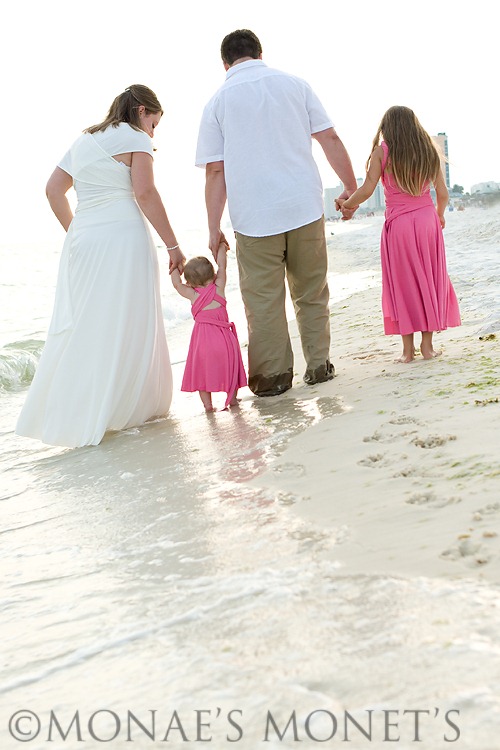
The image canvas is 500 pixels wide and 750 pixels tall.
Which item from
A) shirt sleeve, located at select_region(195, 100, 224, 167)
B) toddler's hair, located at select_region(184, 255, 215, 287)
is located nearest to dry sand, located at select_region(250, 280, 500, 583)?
toddler's hair, located at select_region(184, 255, 215, 287)

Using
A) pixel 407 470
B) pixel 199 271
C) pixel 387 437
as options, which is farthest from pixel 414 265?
pixel 407 470

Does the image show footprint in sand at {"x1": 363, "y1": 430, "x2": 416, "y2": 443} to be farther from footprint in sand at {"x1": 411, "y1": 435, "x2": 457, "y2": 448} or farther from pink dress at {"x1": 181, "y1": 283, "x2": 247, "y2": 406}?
pink dress at {"x1": 181, "y1": 283, "x2": 247, "y2": 406}

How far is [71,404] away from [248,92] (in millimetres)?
2070

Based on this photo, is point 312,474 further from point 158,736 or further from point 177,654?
point 158,736

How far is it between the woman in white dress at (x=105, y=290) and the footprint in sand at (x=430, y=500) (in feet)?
7.97

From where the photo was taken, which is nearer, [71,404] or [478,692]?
[478,692]

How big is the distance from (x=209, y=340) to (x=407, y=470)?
7.25 feet

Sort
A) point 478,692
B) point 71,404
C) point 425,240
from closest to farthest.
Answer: point 478,692 < point 71,404 < point 425,240

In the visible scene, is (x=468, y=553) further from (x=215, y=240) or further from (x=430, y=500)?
(x=215, y=240)

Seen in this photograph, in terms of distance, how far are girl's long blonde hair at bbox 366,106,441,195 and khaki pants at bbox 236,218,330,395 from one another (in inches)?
21.9

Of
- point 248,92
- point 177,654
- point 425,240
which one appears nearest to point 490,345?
point 425,240

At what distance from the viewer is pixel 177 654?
2.05m

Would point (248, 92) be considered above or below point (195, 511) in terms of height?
above

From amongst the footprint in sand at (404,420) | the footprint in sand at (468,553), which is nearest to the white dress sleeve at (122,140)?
the footprint in sand at (404,420)
